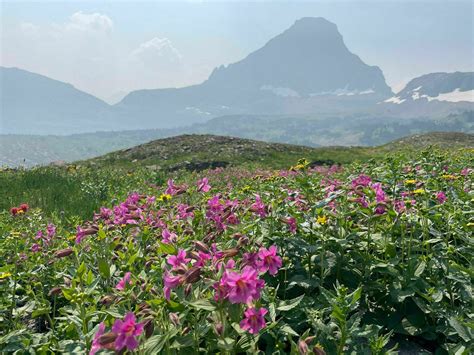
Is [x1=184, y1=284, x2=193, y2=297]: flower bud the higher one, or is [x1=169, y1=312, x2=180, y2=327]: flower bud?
[x1=184, y1=284, x2=193, y2=297]: flower bud

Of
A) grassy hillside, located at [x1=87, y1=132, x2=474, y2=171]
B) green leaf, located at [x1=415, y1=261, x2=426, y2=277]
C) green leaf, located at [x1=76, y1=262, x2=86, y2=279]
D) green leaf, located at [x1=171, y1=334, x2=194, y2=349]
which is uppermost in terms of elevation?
green leaf, located at [x1=76, y1=262, x2=86, y2=279]

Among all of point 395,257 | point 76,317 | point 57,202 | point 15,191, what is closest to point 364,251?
point 395,257

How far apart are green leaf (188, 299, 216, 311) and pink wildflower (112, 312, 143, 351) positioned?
37 cm

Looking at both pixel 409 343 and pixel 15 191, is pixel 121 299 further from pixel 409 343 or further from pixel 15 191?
pixel 15 191

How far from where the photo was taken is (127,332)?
2.25 m

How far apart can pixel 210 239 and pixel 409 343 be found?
2214 millimetres

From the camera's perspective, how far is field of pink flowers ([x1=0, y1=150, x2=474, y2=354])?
2678 millimetres

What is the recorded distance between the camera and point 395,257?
164 inches

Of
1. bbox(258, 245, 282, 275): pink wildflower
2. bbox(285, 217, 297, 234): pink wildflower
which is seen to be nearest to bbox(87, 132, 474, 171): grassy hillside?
bbox(285, 217, 297, 234): pink wildflower

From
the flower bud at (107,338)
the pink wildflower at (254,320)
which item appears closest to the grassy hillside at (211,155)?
the pink wildflower at (254,320)

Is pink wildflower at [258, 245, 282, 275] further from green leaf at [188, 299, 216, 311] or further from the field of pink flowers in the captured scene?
green leaf at [188, 299, 216, 311]

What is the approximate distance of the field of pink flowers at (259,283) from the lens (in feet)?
8.79

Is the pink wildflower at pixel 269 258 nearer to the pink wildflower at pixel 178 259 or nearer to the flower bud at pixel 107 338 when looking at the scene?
the pink wildflower at pixel 178 259

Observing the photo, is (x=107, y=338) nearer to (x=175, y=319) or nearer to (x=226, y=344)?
(x=175, y=319)
